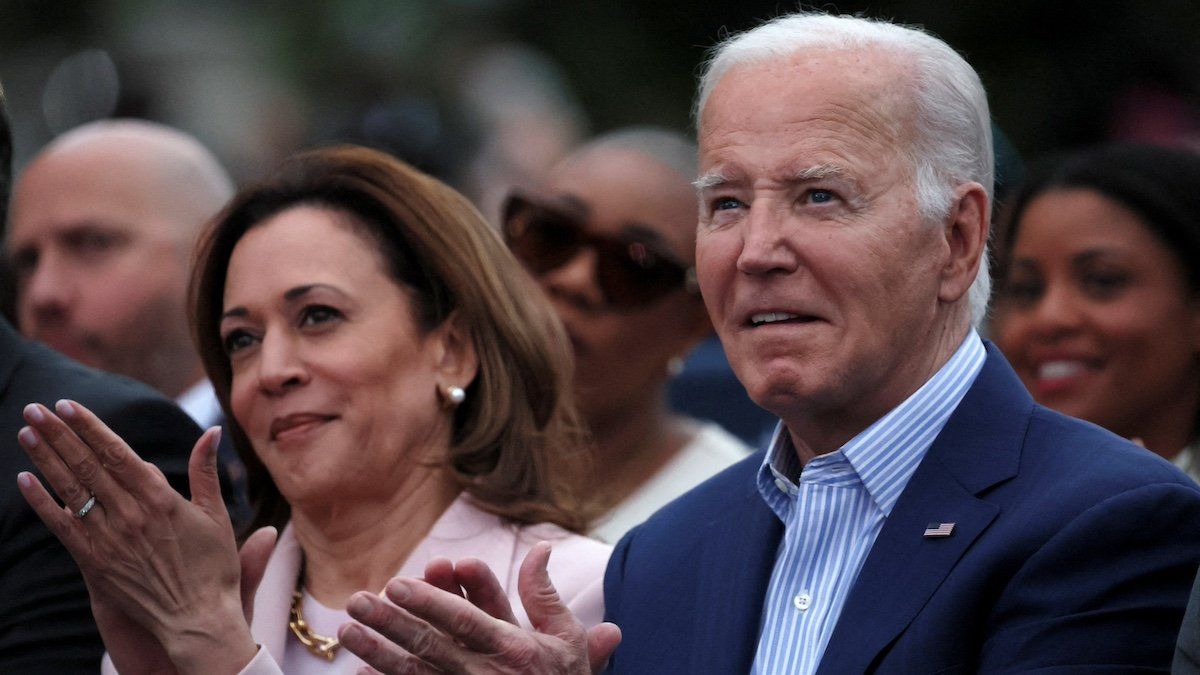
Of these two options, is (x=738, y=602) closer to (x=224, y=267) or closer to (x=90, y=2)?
(x=224, y=267)

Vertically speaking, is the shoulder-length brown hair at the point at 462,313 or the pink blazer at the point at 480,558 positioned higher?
the shoulder-length brown hair at the point at 462,313

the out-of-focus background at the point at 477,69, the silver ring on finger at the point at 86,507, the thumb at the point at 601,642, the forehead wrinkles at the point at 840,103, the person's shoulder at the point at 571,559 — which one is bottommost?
the thumb at the point at 601,642

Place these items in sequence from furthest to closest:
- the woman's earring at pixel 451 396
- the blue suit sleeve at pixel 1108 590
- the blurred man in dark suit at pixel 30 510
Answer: the woman's earring at pixel 451 396 < the blurred man in dark suit at pixel 30 510 < the blue suit sleeve at pixel 1108 590

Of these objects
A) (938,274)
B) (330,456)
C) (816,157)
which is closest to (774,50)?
(816,157)

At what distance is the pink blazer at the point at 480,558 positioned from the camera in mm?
4102

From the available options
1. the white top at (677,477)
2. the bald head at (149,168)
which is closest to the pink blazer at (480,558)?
the white top at (677,477)

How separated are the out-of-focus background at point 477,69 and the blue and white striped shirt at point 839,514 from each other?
17.0 ft

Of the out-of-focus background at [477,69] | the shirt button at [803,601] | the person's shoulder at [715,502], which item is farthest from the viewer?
the out-of-focus background at [477,69]

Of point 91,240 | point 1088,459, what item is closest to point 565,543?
point 1088,459

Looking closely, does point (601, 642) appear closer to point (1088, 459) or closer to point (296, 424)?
point (1088, 459)

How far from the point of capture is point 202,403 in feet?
21.9

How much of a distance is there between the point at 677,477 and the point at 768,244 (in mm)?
2628

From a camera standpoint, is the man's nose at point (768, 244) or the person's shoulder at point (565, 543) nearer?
the man's nose at point (768, 244)

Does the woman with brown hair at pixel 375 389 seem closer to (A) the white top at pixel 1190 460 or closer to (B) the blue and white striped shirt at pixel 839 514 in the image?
(B) the blue and white striped shirt at pixel 839 514
